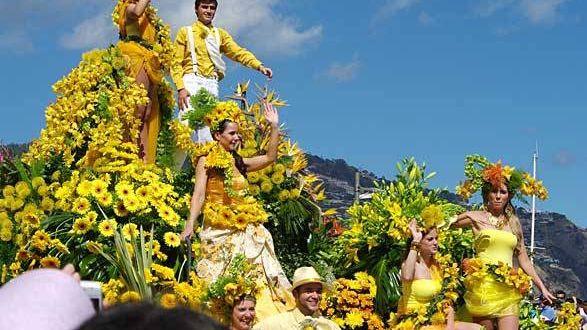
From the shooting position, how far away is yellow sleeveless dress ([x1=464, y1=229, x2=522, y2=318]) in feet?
27.9

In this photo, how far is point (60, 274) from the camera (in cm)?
182

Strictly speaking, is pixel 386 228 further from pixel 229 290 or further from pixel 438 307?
pixel 229 290

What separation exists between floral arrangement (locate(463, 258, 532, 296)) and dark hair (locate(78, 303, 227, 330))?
7.25 m

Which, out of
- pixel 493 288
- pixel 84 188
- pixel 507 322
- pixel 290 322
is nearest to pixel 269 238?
pixel 290 322

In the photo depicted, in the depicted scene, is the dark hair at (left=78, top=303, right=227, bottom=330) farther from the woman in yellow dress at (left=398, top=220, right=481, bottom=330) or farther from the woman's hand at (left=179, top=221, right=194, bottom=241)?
the woman in yellow dress at (left=398, top=220, right=481, bottom=330)

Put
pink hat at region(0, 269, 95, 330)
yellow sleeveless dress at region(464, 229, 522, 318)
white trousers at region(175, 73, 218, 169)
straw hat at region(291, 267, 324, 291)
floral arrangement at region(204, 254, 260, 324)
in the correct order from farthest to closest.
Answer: white trousers at region(175, 73, 218, 169) < yellow sleeveless dress at region(464, 229, 522, 318) < straw hat at region(291, 267, 324, 291) < floral arrangement at region(204, 254, 260, 324) < pink hat at region(0, 269, 95, 330)

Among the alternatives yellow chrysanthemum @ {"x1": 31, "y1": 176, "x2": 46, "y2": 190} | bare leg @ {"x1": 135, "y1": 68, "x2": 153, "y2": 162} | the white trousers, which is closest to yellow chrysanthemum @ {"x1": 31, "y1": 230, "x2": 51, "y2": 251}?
yellow chrysanthemum @ {"x1": 31, "y1": 176, "x2": 46, "y2": 190}

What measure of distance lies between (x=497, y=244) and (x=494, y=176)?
0.56m

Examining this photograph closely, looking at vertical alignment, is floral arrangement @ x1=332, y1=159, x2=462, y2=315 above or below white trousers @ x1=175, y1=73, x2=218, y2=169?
below

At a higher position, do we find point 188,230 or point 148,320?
point 188,230

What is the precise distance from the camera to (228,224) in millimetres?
8148

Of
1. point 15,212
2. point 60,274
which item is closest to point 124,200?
point 15,212

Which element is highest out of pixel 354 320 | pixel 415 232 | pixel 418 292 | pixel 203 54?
pixel 203 54

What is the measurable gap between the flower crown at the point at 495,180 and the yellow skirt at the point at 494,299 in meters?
0.83
